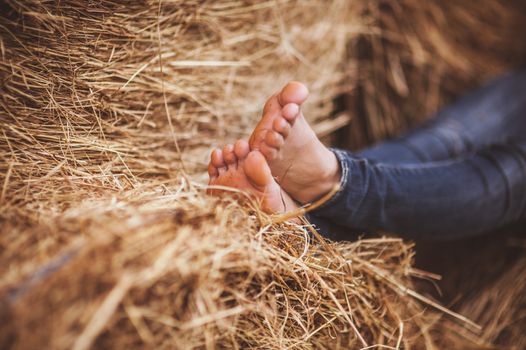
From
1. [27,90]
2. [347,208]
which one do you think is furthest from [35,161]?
[347,208]

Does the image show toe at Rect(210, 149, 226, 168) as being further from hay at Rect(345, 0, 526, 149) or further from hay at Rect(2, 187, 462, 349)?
hay at Rect(345, 0, 526, 149)

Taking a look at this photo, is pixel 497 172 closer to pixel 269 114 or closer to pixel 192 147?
pixel 269 114

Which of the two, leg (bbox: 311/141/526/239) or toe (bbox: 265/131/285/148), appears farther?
leg (bbox: 311/141/526/239)

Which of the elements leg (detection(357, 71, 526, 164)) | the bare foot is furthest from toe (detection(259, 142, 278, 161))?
leg (detection(357, 71, 526, 164))

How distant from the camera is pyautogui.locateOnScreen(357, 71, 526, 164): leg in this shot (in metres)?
1.02

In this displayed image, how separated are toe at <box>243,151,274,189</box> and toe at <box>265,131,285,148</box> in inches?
1.0

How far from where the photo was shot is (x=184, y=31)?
893mm

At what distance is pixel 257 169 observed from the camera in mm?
626

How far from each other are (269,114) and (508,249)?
86 centimetres

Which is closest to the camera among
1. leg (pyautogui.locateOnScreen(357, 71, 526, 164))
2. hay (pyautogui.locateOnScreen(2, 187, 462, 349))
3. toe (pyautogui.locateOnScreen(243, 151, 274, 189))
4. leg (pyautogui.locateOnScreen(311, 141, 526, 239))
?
hay (pyautogui.locateOnScreen(2, 187, 462, 349))

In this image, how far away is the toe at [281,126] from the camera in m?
0.65

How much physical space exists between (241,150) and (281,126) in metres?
0.07

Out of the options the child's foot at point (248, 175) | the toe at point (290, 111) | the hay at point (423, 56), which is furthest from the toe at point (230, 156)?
the hay at point (423, 56)

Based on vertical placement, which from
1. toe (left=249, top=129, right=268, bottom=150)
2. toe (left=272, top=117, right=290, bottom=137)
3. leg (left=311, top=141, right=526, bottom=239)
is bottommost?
leg (left=311, top=141, right=526, bottom=239)
